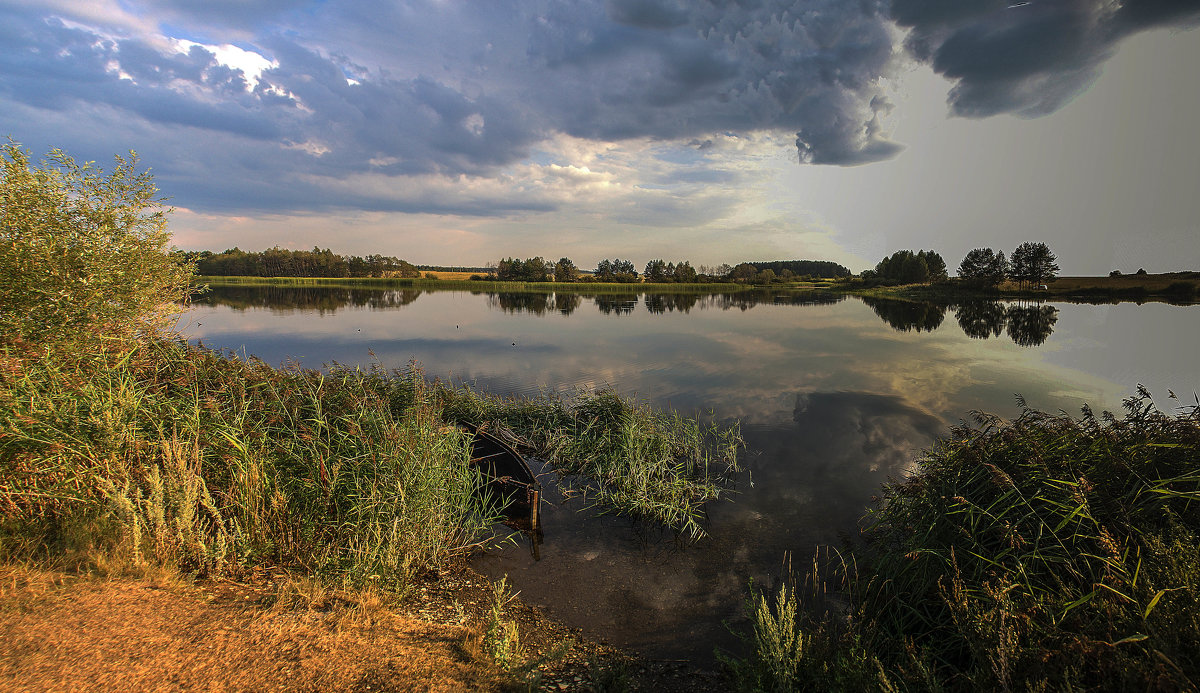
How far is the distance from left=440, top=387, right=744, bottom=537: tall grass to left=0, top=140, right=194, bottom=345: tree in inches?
260

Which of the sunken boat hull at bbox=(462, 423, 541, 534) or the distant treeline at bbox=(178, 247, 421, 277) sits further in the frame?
the distant treeline at bbox=(178, 247, 421, 277)

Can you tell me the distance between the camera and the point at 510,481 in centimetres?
730

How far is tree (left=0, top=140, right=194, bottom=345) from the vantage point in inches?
281

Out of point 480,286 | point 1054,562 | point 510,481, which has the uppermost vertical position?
point 480,286

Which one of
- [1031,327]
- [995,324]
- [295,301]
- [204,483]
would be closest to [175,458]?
[204,483]

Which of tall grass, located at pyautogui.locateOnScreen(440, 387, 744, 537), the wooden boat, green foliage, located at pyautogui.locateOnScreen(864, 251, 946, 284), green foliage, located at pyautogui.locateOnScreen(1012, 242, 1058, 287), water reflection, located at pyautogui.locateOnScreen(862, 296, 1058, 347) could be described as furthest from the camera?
green foliage, located at pyautogui.locateOnScreen(864, 251, 946, 284)

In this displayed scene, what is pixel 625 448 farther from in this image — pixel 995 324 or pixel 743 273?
pixel 743 273

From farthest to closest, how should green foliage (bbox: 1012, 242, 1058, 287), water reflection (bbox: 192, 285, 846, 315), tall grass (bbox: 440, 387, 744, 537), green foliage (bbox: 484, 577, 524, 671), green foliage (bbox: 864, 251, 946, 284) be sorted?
green foliage (bbox: 864, 251, 946, 284) < green foliage (bbox: 1012, 242, 1058, 287) < water reflection (bbox: 192, 285, 846, 315) < tall grass (bbox: 440, 387, 744, 537) < green foliage (bbox: 484, 577, 524, 671)

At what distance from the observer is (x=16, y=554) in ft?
12.8

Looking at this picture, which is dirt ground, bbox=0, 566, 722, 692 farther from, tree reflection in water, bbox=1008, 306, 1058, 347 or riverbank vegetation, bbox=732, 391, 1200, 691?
tree reflection in water, bbox=1008, 306, 1058, 347

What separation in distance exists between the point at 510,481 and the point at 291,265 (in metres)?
156

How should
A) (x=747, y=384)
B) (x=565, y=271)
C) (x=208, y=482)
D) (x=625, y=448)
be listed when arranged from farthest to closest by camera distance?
(x=565, y=271)
(x=747, y=384)
(x=625, y=448)
(x=208, y=482)

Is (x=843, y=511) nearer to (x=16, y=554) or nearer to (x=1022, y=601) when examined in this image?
(x=1022, y=601)

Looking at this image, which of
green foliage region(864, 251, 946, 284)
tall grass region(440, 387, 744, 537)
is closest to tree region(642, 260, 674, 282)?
A: green foliage region(864, 251, 946, 284)
